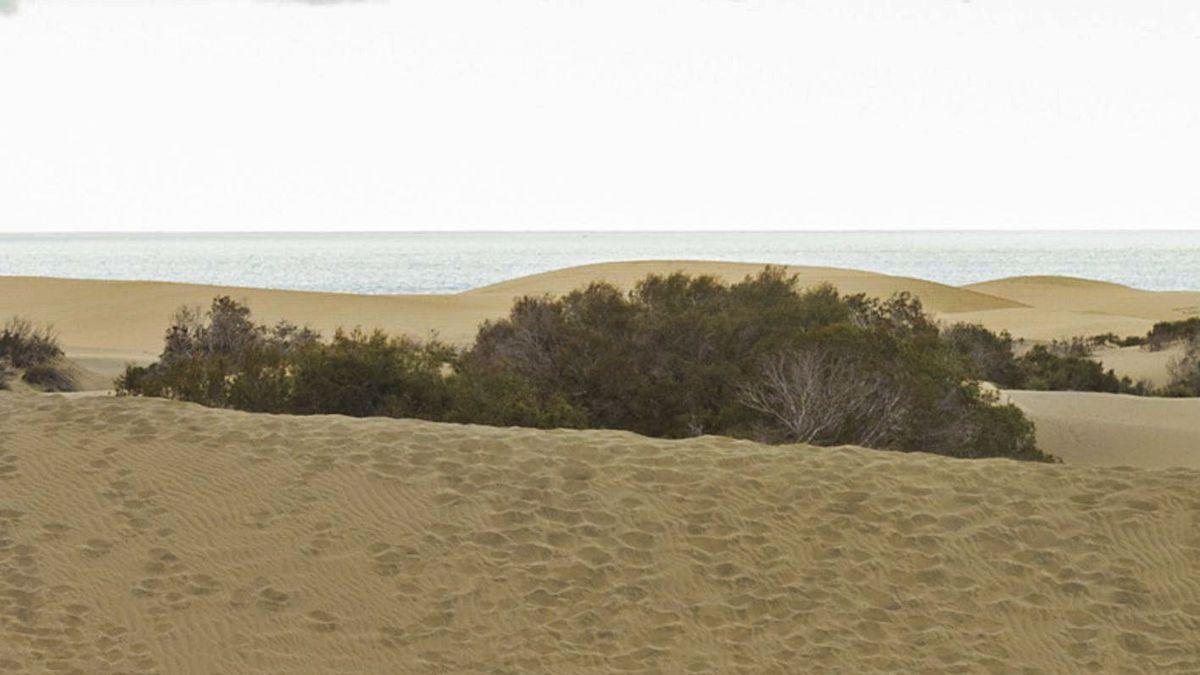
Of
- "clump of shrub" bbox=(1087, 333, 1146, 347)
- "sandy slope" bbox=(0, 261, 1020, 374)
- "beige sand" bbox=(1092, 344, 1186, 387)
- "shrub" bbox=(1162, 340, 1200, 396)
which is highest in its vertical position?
"shrub" bbox=(1162, 340, 1200, 396)

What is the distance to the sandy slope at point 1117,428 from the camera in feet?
57.4

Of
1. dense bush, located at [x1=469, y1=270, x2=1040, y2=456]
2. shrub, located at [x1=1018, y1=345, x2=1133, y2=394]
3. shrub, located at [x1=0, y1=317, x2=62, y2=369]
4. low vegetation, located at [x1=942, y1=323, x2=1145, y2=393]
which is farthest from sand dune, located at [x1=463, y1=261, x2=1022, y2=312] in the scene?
dense bush, located at [x1=469, y1=270, x2=1040, y2=456]

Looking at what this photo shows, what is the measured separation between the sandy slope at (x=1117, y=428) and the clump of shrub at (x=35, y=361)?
17333 mm

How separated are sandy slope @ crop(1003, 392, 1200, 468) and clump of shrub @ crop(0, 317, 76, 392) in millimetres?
17333

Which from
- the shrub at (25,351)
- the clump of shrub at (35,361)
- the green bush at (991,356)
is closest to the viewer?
the clump of shrub at (35,361)

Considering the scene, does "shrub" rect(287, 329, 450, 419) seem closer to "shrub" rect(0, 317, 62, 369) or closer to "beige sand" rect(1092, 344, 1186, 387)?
"shrub" rect(0, 317, 62, 369)

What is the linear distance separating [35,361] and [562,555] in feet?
61.8

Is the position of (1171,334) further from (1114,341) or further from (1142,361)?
(1142,361)

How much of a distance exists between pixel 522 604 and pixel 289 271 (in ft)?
351

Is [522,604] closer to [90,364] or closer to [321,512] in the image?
[321,512]

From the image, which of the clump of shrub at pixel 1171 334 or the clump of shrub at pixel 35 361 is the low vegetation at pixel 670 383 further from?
the clump of shrub at pixel 1171 334

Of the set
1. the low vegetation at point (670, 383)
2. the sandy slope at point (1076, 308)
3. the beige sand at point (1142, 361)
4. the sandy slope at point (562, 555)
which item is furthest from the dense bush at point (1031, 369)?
the sandy slope at point (1076, 308)

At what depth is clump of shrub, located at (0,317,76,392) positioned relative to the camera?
78.0ft

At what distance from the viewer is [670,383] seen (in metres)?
17.0
